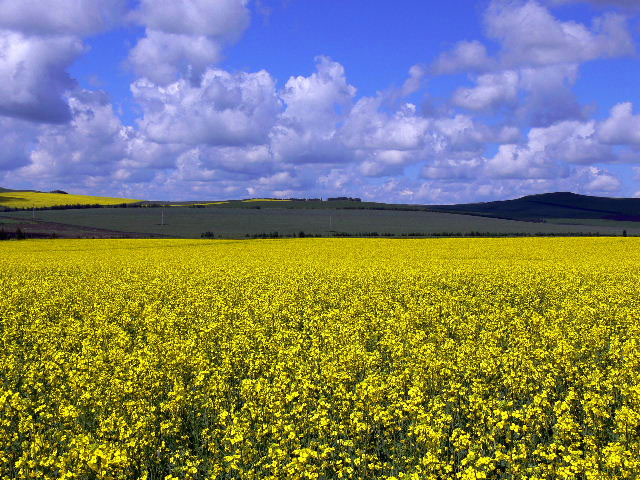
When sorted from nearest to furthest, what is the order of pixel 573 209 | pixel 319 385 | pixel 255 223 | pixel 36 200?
1. pixel 319 385
2. pixel 255 223
3. pixel 36 200
4. pixel 573 209

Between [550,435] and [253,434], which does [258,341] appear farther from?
[550,435]

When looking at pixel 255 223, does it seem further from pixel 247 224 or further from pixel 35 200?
pixel 35 200

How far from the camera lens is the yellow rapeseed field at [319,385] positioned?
7.49 metres

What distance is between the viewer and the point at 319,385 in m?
10.7

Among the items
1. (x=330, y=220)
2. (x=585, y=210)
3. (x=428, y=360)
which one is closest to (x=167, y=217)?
(x=330, y=220)

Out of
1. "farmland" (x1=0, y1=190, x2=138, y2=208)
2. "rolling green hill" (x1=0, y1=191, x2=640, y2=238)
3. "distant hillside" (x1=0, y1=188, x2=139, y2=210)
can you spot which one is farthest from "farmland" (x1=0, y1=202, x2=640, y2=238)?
"farmland" (x1=0, y1=190, x2=138, y2=208)

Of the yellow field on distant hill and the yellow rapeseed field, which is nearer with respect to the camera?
the yellow rapeseed field

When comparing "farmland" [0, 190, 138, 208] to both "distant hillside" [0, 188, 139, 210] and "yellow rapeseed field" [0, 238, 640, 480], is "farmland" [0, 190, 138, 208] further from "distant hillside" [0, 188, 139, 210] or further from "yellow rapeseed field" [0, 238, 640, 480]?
"yellow rapeseed field" [0, 238, 640, 480]

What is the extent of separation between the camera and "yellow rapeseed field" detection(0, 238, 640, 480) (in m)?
7.49

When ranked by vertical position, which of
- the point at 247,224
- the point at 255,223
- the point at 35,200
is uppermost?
the point at 35,200

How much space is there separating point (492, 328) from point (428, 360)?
5212 millimetres

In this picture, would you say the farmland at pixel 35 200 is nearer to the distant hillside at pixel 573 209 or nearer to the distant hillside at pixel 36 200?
the distant hillside at pixel 36 200

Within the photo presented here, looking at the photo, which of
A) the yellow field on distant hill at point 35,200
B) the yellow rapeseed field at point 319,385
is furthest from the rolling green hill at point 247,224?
the yellow rapeseed field at point 319,385

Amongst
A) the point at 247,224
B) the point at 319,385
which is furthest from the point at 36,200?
the point at 319,385
